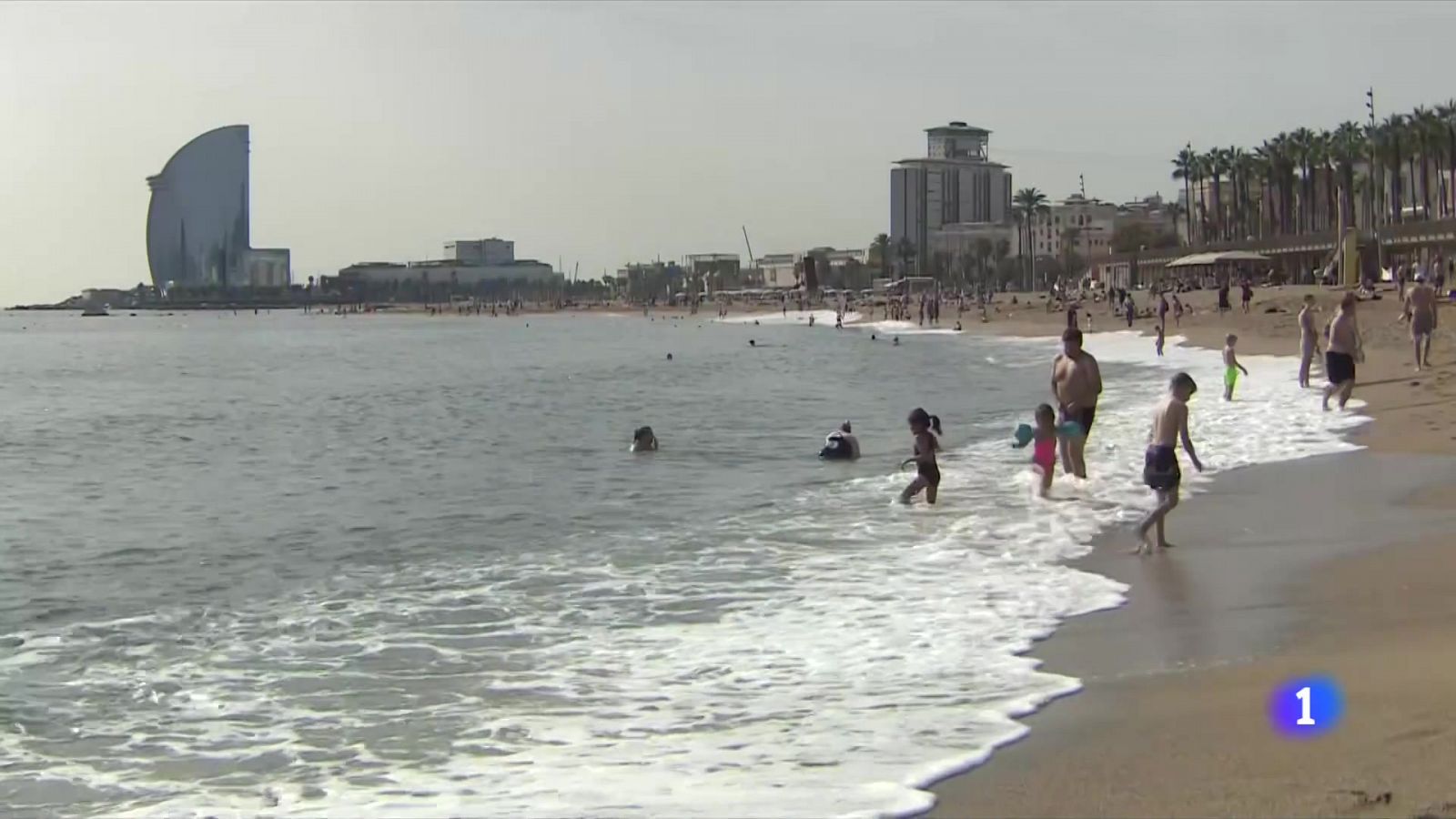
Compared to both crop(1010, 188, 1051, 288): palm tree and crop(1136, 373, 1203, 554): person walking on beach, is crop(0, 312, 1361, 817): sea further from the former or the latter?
crop(1010, 188, 1051, 288): palm tree

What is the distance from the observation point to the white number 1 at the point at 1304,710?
5.35m

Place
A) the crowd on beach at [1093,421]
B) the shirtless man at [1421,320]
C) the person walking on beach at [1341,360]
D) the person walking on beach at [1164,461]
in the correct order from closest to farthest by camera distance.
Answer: the person walking on beach at [1164,461]
the crowd on beach at [1093,421]
the person walking on beach at [1341,360]
the shirtless man at [1421,320]

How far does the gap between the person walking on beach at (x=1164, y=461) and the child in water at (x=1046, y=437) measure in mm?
2436

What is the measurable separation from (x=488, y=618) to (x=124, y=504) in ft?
27.4

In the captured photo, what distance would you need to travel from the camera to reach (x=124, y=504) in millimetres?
15430

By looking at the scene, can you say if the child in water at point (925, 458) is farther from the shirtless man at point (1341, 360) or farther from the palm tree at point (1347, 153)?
the palm tree at point (1347, 153)

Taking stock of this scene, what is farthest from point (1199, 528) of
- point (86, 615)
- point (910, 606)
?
point (86, 615)

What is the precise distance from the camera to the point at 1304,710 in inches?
218

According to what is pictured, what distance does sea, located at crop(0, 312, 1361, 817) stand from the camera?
5.64 metres

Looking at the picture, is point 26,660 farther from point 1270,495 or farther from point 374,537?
point 1270,495

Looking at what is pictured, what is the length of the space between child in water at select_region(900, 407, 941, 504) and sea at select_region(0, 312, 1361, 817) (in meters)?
0.21

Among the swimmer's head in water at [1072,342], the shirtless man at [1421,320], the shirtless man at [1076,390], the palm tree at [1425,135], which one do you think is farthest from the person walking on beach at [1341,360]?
the palm tree at [1425,135]

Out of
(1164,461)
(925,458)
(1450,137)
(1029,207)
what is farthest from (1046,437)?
(1029,207)

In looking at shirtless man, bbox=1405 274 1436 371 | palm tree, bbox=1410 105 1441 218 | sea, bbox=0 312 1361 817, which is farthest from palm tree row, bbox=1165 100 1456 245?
sea, bbox=0 312 1361 817
